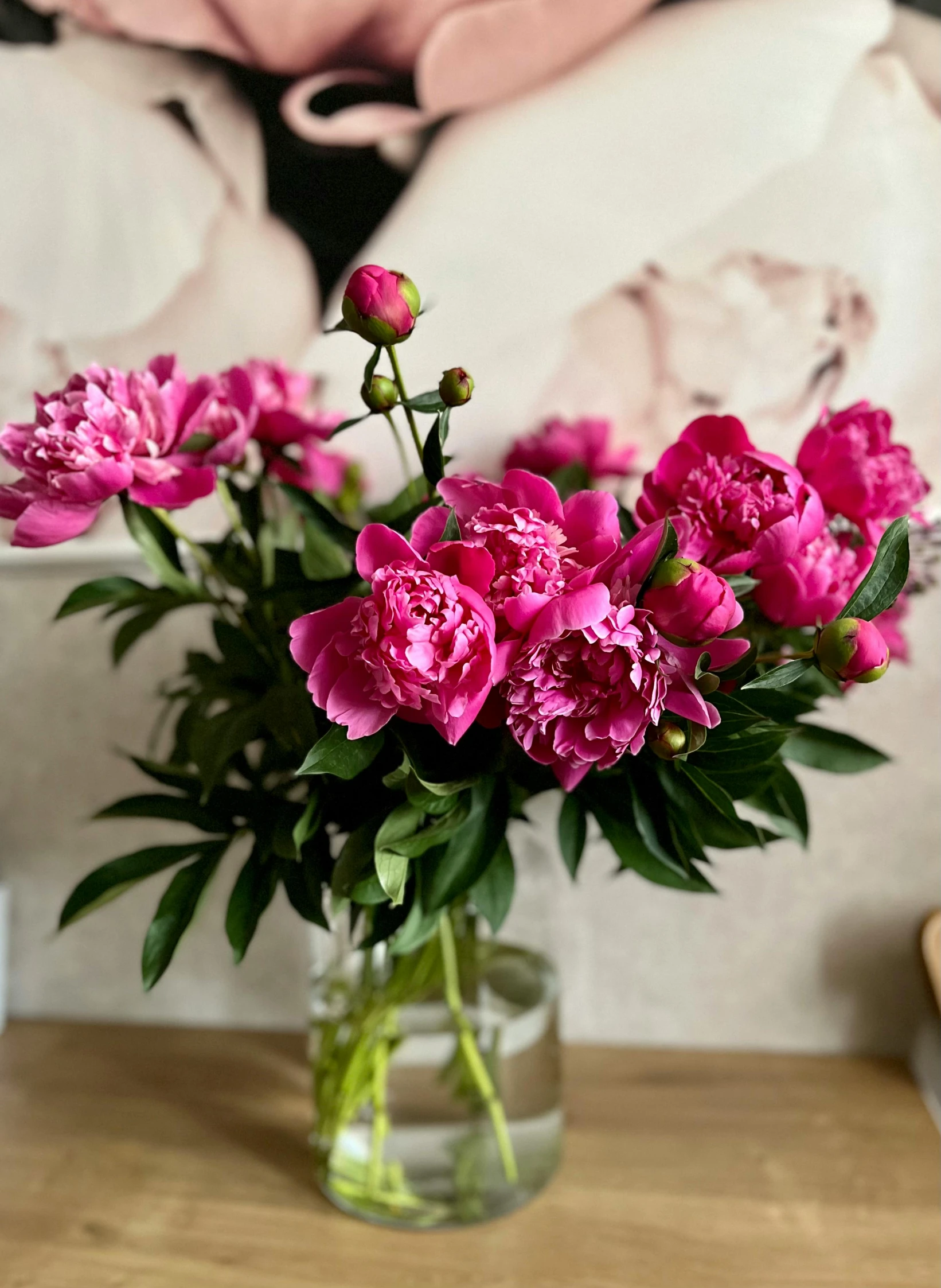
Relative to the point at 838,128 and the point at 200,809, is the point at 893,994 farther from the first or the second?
the point at 838,128

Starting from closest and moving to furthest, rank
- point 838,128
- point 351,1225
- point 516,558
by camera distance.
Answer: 1. point 516,558
2. point 351,1225
3. point 838,128

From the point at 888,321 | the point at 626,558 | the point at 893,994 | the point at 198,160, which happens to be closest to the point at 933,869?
the point at 893,994

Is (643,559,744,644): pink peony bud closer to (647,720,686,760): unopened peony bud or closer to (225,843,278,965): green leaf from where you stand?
(647,720,686,760): unopened peony bud

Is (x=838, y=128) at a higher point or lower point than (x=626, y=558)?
higher

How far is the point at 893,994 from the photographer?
36.1 inches

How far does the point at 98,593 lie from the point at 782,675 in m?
0.42

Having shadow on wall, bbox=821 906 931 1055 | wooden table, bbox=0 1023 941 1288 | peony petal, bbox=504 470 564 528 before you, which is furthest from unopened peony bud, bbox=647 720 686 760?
shadow on wall, bbox=821 906 931 1055

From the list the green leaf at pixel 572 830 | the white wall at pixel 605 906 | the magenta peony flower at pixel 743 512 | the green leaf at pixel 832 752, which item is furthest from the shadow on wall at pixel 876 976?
the magenta peony flower at pixel 743 512

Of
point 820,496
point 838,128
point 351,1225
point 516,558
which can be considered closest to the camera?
point 516,558

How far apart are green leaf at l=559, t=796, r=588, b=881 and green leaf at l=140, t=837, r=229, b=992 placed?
0.65 ft

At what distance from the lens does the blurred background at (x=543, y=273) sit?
869 mm

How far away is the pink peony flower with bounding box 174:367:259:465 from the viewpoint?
1.86 ft

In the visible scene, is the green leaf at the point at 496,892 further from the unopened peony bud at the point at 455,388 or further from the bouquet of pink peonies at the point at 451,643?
the unopened peony bud at the point at 455,388

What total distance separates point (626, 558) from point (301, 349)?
1.97ft
